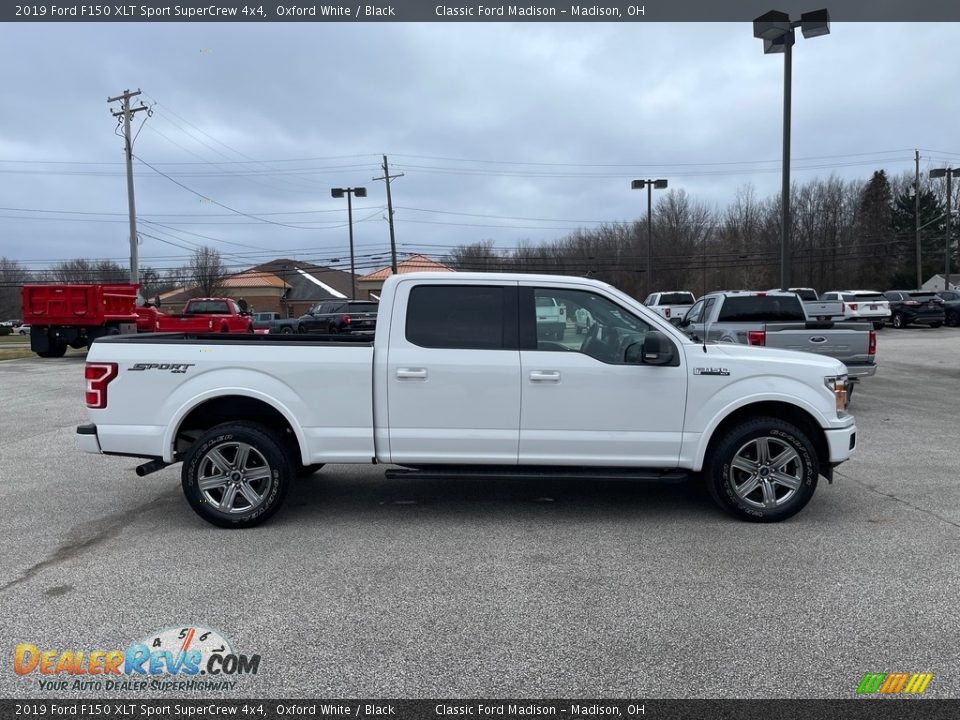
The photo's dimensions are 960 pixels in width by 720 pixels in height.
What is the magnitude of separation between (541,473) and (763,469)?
1.70 meters

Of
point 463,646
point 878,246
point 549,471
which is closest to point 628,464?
point 549,471

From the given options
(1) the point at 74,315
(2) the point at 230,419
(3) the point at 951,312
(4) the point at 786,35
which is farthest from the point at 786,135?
(3) the point at 951,312

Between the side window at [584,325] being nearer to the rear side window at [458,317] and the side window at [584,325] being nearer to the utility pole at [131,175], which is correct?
the rear side window at [458,317]

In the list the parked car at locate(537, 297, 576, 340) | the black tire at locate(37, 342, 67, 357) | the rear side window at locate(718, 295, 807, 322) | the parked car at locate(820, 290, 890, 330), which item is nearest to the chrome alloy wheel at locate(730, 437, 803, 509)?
the parked car at locate(537, 297, 576, 340)

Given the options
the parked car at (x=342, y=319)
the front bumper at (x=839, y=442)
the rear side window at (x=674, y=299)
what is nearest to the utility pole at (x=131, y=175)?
the parked car at (x=342, y=319)

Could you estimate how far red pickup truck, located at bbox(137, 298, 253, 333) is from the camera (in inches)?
998

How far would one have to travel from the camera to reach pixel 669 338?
5.51 m

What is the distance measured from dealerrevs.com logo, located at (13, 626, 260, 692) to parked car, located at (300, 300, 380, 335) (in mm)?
12749

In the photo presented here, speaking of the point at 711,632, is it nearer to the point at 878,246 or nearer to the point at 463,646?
the point at 463,646

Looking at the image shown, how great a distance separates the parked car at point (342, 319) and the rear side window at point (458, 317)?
420 inches

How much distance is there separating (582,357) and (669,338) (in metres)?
0.68

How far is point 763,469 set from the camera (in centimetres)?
555

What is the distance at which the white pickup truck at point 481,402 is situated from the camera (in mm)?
5445

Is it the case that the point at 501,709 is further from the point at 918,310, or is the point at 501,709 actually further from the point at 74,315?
the point at 918,310
